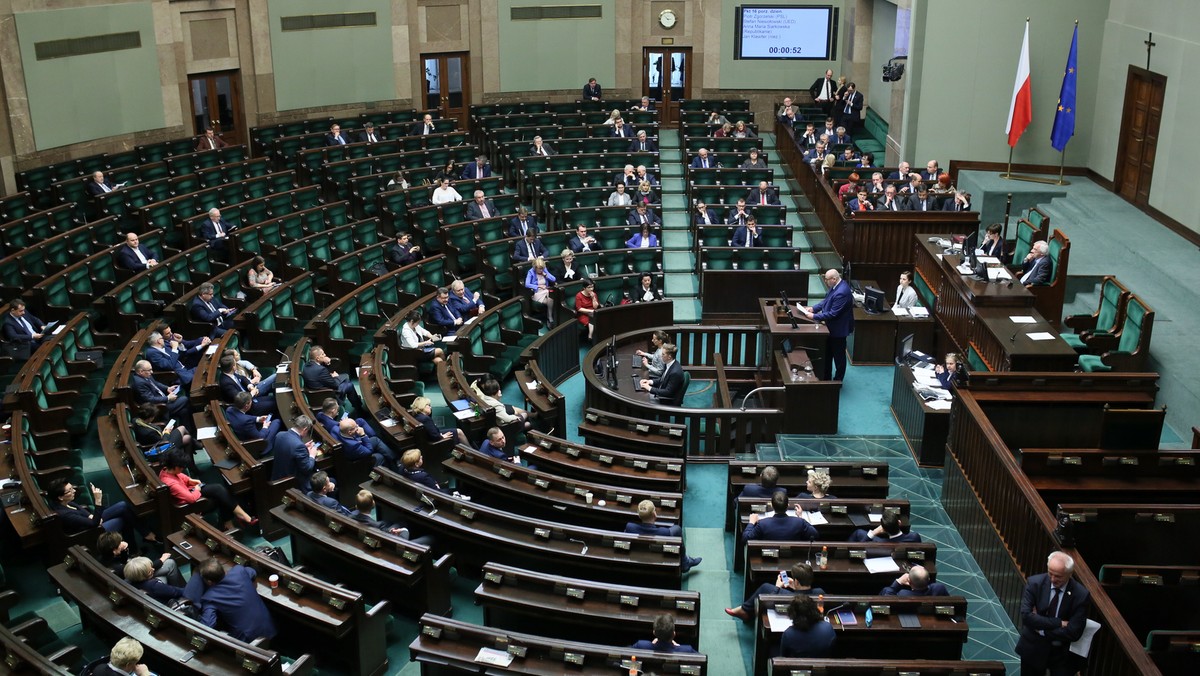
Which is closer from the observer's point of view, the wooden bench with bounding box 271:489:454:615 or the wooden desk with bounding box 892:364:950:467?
the wooden bench with bounding box 271:489:454:615

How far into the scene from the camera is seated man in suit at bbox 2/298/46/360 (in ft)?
34.6

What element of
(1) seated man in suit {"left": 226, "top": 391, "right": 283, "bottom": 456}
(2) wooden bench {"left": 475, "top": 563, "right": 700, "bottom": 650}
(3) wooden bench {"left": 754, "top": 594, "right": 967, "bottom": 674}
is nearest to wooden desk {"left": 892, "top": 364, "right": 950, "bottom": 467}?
(3) wooden bench {"left": 754, "top": 594, "right": 967, "bottom": 674}

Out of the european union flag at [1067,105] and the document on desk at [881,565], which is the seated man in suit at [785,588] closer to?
the document on desk at [881,565]

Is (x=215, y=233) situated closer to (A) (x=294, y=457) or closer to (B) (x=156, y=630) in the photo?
(A) (x=294, y=457)

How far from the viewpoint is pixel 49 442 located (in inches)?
360

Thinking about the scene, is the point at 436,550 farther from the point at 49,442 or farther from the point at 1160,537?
the point at 1160,537

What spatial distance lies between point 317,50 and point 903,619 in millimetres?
16964

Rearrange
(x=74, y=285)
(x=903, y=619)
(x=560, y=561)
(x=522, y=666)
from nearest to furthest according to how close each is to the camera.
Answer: (x=522, y=666), (x=903, y=619), (x=560, y=561), (x=74, y=285)

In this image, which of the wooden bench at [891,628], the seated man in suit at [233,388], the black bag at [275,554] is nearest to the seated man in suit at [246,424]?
the seated man in suit at [233,388]

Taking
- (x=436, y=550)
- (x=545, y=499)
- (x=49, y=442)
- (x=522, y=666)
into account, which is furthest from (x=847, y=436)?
(x=49, y=442)

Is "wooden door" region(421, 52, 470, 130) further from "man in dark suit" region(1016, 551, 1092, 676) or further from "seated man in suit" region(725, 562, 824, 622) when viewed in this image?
"man in dark suit" region(1016, 551, 1092, 676)

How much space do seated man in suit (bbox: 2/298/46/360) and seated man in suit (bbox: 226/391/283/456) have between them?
282cm

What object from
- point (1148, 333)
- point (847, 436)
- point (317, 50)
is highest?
point (317, 50)

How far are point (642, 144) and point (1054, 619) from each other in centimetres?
1291
